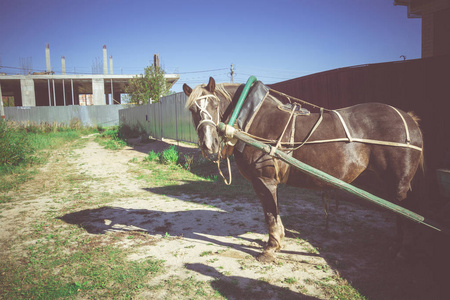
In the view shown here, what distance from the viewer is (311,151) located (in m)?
3.11

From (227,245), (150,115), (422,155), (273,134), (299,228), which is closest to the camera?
(422,155)

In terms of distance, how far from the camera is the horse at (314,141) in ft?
9.64

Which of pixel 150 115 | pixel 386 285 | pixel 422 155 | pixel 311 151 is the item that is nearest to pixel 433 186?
pixel 422 155

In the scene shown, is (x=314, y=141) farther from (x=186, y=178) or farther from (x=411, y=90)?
(x=186, y=178)

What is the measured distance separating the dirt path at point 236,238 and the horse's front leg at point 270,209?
15 cm

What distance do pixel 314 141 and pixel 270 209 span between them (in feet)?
3.35

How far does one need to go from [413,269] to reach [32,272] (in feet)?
15.1

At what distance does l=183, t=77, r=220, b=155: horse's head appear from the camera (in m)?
2.96

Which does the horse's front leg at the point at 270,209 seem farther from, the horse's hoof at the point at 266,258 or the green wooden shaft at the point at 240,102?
the green wooden shaft at the point at 240,102

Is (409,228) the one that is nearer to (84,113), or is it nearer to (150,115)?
(150,115)

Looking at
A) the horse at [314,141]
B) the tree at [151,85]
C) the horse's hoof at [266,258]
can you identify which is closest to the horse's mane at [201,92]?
the horse at [314,141]

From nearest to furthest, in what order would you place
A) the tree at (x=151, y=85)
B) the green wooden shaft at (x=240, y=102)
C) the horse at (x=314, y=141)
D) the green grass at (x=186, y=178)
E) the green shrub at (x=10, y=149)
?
the horse at (x=314, y=141) < the green wooden shaft at (x=240, y=102) < the green grass at (x=186, y=178) < the green shrub at (x=10, y=149) < the tree at (x=151, y=85)

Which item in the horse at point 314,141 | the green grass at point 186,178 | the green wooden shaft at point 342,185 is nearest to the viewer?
the green wooden shaft at point 342,185

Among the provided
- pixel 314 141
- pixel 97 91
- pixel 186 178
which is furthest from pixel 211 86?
pixel 97 91
